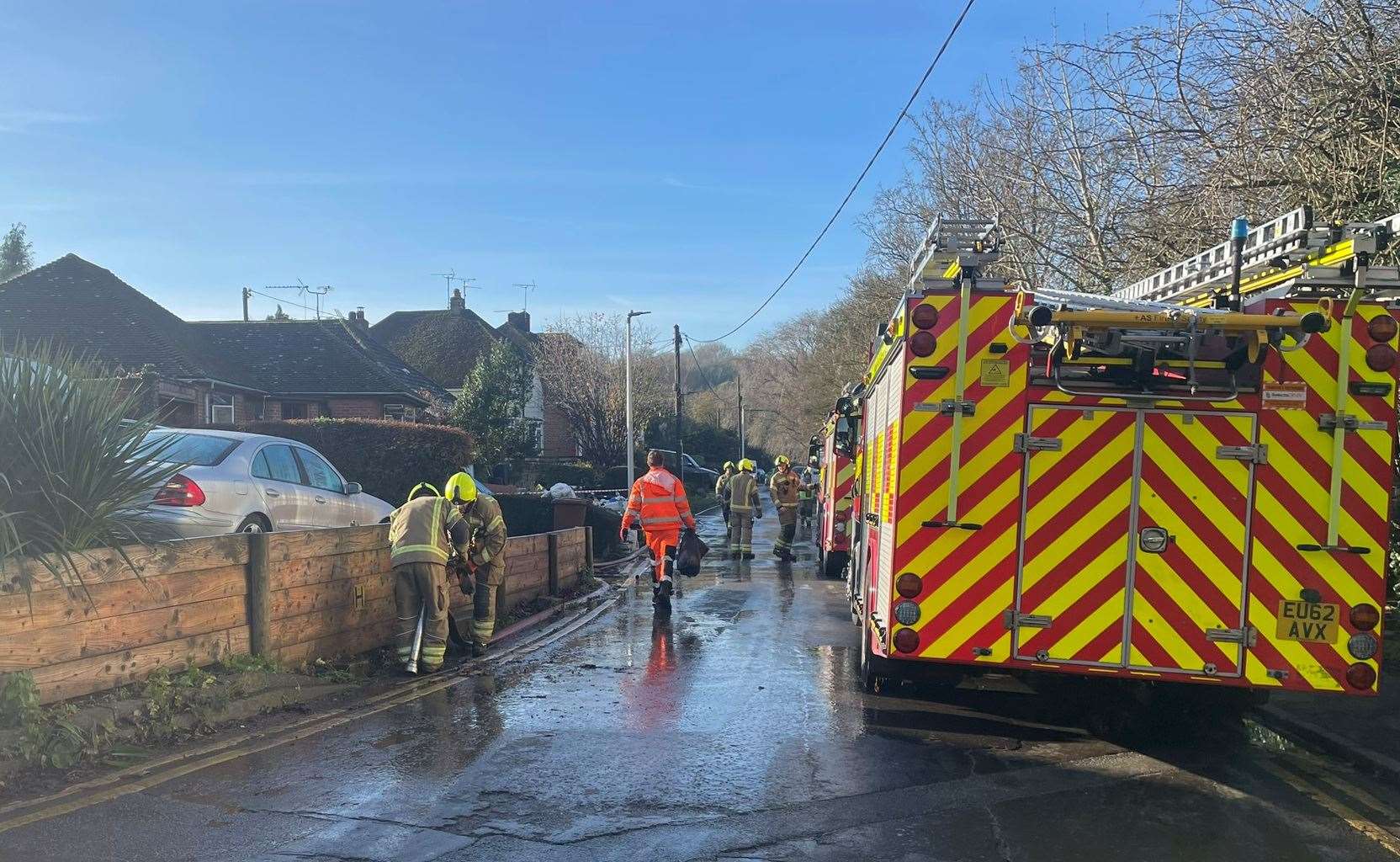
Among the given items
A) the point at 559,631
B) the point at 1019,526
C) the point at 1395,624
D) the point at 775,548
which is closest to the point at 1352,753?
the point at 1019,526

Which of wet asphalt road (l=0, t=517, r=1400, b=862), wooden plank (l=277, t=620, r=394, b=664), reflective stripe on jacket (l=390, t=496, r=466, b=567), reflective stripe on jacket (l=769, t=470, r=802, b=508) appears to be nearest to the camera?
wet asphalt road (l=0, t=517, r=1400, b=862)

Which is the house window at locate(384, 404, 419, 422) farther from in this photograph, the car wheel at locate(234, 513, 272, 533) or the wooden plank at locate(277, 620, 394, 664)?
the wooden plank at locate(277, 620, 394, 664)

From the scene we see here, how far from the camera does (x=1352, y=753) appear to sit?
617cm

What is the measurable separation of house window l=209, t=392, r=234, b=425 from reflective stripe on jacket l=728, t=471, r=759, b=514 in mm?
17392

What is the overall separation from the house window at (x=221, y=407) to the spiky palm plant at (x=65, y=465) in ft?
78.1

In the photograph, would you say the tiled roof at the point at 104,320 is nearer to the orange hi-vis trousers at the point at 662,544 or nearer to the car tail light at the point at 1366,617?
the orange hi-vis trousers at the point at 662,544

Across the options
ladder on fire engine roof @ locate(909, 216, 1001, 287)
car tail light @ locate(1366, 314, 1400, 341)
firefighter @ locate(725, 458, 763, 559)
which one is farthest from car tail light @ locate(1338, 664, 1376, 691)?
firefighter @ locate(725, 458, 763, 559)

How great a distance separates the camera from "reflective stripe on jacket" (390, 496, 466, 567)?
795 cm

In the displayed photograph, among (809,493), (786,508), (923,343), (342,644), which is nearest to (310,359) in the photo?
(809,493)

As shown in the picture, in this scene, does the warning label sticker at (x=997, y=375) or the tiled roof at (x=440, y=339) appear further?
the tiled roof at (x=440, y=339)

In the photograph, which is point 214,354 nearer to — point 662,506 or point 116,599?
point 662,506

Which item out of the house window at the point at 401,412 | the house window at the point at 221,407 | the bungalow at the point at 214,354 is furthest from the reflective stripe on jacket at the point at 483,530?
the house window at the point at 401,412

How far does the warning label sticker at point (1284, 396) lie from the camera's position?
5.44m

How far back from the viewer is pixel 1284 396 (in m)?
5.45
